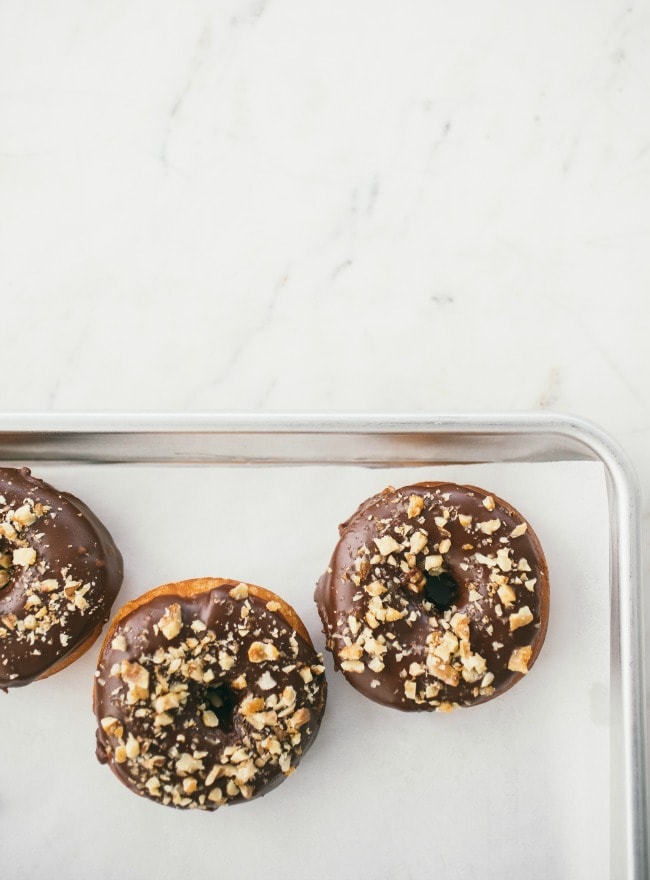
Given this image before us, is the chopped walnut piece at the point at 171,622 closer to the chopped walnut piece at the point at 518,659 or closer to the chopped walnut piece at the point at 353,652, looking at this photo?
the chopped walnut piece at the point at 353,652

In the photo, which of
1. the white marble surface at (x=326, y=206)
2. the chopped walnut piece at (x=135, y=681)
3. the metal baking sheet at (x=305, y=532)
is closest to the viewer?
the chopped walnut piece at (x=135, y=681)

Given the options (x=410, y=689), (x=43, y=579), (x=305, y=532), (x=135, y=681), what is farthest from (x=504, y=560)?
(x=43, y=579)

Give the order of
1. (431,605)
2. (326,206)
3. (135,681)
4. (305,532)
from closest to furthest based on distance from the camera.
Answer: (135,681) → (431,605) → (305,532) → (326,206)

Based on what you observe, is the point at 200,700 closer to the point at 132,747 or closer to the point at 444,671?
the point at 132,747

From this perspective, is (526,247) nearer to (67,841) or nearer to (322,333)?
(322,333)

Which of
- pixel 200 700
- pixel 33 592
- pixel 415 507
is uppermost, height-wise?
pixel 415 507

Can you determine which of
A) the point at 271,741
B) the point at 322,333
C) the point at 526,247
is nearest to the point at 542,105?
the point at 526,247

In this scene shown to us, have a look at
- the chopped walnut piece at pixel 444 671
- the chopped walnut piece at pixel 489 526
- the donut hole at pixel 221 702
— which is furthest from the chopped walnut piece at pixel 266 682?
the chopped walnut piece at pixel 489 526
